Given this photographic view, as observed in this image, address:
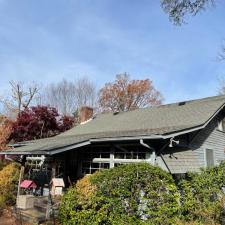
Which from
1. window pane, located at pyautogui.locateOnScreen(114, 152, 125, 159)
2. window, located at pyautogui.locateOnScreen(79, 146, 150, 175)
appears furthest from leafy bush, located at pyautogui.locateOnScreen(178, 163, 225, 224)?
window pane, located at pyautogui.locateOnScreen(114, 152, 125, 159)

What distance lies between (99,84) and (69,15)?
3023 cm

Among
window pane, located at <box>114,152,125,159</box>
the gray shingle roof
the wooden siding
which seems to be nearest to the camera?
the gray shingle roof

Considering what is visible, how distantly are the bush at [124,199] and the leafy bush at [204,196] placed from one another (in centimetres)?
62

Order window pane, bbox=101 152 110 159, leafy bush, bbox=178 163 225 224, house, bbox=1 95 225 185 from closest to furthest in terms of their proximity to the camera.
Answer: leafy bush, bbox=178 163 225 224, house, bbox=1 95 225 185, window pane, bbox=101 152 110 159

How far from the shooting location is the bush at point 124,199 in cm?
694

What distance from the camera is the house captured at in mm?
10781

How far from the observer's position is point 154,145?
10.9 metres

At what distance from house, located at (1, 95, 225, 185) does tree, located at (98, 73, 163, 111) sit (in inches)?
892

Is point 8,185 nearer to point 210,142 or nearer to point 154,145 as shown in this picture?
point 154,145

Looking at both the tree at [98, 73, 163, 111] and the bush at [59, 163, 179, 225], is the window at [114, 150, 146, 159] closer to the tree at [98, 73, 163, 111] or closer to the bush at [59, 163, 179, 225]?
Answer: the bush at [59, 163, 179, 225]

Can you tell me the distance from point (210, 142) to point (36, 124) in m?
14.9

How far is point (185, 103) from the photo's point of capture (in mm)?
17000

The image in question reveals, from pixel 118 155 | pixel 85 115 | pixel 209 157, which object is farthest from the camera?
pixel 85 115

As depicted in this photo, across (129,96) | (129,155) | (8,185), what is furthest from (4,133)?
(129,96)
